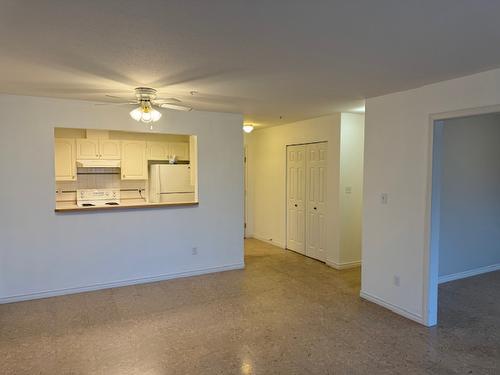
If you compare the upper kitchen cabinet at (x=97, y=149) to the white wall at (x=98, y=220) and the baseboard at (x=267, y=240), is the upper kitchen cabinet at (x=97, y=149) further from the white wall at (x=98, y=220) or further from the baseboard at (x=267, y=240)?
the baseboard at (x=267, y=240)

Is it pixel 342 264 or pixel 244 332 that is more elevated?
pixel 342 264

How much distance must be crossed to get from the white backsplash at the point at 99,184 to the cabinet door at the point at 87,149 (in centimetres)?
41

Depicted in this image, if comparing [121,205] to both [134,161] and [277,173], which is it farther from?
[277,173]

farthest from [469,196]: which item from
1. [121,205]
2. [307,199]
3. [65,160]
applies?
[65,160]

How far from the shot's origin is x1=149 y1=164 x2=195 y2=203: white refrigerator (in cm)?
572

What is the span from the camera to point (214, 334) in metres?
3.23

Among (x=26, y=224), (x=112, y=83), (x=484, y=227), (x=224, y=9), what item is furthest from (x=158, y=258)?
(x=484, y=227)

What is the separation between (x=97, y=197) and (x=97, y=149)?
88 cm

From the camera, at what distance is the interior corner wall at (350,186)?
5188 millimetres

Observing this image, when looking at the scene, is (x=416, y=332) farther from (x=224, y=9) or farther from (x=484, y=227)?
(x=224, y=9)

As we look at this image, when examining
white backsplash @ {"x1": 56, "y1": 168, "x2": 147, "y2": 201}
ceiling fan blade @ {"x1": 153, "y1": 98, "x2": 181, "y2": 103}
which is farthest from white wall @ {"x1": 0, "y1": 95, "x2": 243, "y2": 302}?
white backsplash @ {"x1": 56, "y1": 168, "x2": 147, "y2": 201}

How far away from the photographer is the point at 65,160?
543cm

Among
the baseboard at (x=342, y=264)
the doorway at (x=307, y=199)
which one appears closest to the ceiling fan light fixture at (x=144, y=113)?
the doorway at (x=307, y=199)

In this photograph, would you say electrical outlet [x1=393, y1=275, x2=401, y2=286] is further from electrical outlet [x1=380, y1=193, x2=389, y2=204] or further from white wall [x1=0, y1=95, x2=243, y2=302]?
white wall [x1=0, y1=95, x2=243, y2=302]
